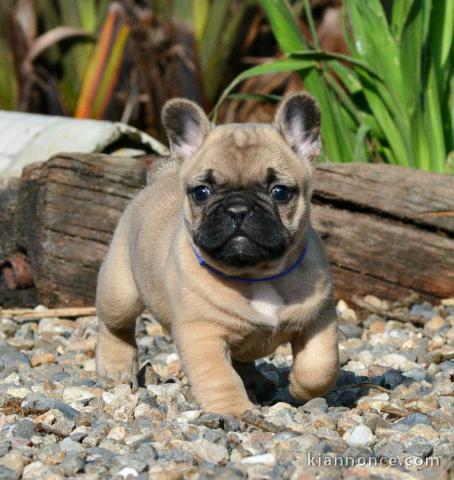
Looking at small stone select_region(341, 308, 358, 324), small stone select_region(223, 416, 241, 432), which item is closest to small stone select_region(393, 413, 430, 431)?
small stone select_region(223, 416, 241, 432)

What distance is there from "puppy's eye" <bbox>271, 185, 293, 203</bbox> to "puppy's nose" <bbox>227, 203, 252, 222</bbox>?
0.19 meters

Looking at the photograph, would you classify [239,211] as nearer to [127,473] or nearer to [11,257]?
[127,473]

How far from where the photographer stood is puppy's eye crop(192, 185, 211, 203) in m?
4.07

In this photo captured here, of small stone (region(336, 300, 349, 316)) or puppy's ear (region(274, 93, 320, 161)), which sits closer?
puppy's ear (region(274, 93, 320, 161))

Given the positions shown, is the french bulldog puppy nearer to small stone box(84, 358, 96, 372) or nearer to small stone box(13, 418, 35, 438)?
small stone box(13, 418, 35, 438)

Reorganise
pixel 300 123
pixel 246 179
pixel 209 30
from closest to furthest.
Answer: pixel 246 179, pixel 300 123, pixel 209 30

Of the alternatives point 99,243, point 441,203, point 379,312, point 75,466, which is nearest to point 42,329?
point 99,243

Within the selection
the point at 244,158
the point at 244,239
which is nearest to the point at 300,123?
the point at 244,158

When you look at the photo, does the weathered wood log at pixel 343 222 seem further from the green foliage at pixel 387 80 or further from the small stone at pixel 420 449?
the small stone at pixel 420 449

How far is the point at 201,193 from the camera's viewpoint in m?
4.09

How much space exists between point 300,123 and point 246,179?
0.46m

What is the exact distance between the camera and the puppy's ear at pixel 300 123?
169 inches

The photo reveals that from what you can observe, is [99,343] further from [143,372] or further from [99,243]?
[99,243]

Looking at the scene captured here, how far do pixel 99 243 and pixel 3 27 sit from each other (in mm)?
4403
